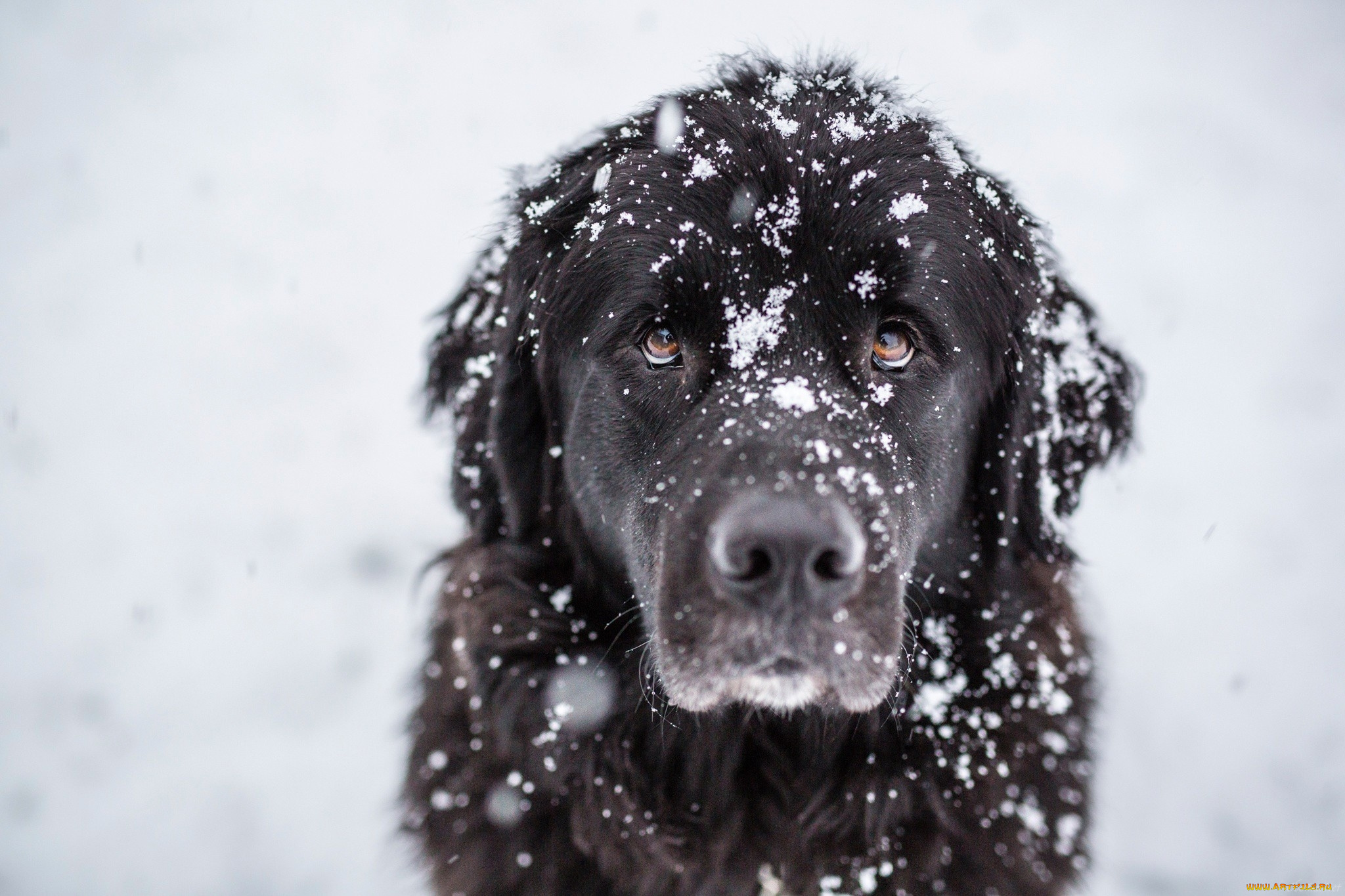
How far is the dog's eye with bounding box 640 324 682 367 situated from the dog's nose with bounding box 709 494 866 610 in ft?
1.85

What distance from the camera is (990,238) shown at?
2.35 metres

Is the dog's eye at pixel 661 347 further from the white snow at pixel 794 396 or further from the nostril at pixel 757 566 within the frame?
the nostril at pixel 757 566

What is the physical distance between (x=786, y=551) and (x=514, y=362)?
1149 millimetres

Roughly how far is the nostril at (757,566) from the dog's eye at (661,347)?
2.15 ft

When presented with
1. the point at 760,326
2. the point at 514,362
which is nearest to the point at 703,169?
the point at 760,326

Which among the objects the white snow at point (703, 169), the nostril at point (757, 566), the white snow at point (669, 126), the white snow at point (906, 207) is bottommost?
the nostril at point (757, 566)

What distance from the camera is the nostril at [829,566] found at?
1710 mm

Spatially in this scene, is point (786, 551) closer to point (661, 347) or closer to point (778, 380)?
point (778, 380)

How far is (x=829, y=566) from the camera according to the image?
5.66 ft

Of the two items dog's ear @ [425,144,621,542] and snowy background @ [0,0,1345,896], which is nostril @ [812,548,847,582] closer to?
dog's ear @ [425,144,621,542]

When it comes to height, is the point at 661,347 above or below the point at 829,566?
above

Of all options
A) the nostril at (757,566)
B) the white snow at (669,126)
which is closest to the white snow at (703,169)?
the white snow at (669,126)

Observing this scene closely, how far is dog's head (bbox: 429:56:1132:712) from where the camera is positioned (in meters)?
1.82

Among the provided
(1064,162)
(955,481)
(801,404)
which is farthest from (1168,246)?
(801,404)
